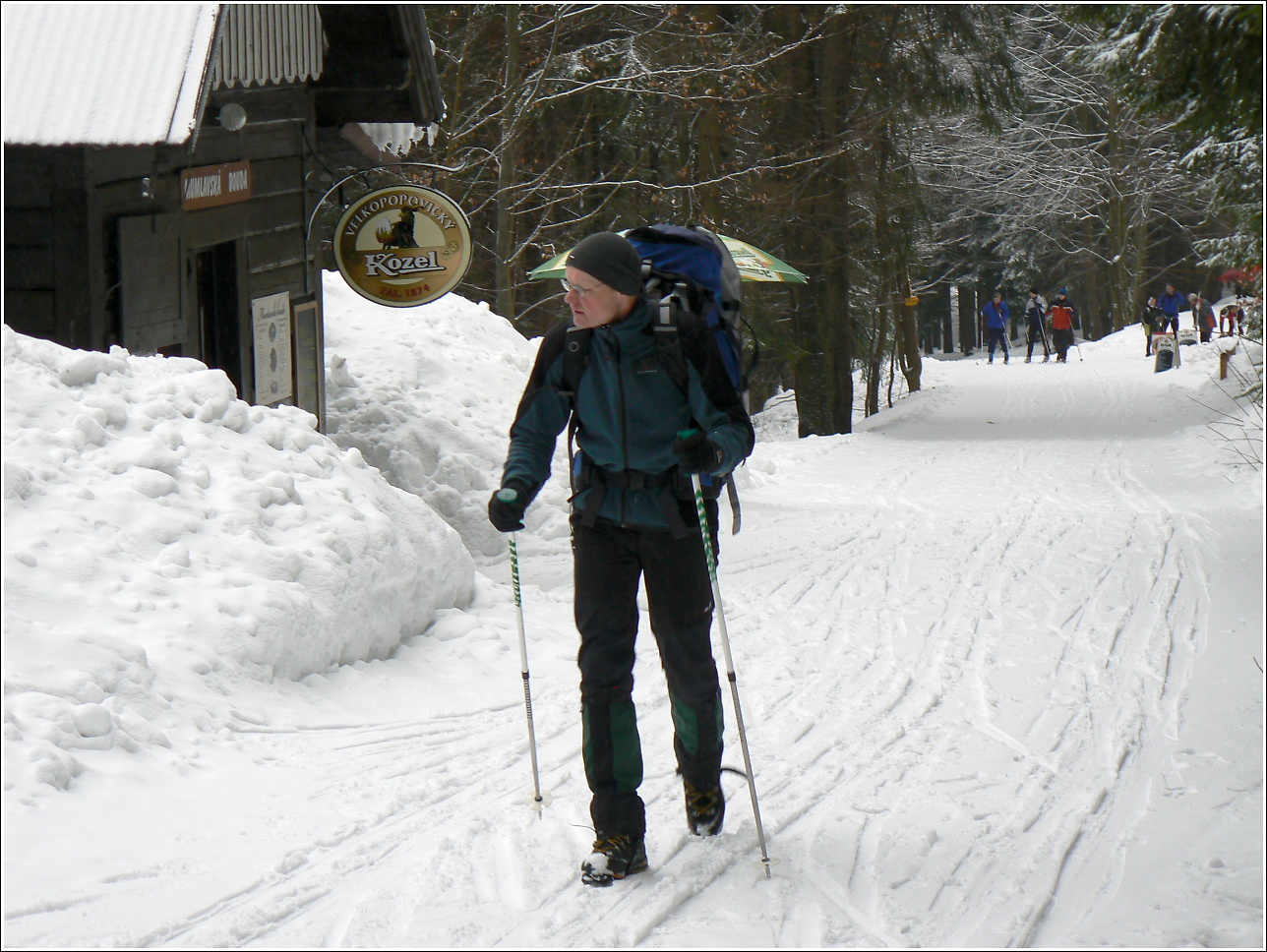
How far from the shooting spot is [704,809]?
4.45m

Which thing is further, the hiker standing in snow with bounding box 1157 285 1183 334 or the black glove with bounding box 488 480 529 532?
the hiker standing in snow with bounding box 1157 285 1183 334

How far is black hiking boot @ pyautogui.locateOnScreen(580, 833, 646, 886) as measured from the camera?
4.07 m

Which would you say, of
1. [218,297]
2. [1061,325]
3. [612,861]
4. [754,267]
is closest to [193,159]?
[218,297]

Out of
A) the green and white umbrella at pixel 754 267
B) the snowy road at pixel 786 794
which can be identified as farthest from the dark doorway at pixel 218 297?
the snowy road at pixel 786 794

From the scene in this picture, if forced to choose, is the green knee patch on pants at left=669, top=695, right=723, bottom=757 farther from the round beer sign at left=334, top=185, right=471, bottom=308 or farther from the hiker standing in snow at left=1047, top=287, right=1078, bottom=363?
the hiker standing in snow at left=1047, top=287, right=1078, bottom=363

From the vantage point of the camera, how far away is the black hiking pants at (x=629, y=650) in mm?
4203

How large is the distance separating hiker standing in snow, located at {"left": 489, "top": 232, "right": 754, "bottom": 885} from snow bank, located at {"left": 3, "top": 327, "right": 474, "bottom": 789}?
192 centimetres

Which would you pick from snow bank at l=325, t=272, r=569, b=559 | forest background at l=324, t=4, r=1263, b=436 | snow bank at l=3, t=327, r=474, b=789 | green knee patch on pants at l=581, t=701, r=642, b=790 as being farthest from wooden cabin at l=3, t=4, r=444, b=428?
green knee patch on pants at l=581, t=701, r=642, b=790

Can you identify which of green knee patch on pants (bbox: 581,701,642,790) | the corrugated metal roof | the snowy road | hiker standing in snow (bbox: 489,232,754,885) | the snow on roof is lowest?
the snowy road

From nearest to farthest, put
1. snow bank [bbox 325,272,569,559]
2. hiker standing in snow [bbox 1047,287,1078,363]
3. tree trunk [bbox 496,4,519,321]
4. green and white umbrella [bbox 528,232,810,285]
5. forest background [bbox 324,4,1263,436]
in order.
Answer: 1. snow bank [bbox 325,272,569,559]
2. green and white umbrella [bbox 528,232,810,285]
3. tree trunk [bbox 496,4,519,321]
4. forest background [bbox 324,4,1263,436]
5. hiker standing in snow [bbox 1047,287,1078,363]

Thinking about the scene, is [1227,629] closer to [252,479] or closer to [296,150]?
[252,479]

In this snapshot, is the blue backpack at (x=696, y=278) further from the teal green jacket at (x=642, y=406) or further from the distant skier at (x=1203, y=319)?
the distant skier at (x=1203, y=319)

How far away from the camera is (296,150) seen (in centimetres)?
1097

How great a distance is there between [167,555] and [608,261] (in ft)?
9.50
